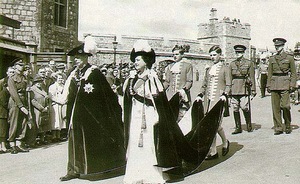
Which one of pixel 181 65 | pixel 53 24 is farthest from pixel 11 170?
pixel 53 24

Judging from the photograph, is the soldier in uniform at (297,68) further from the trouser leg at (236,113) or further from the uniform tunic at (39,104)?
the uniform tunic at (39,104)

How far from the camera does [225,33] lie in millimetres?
44812

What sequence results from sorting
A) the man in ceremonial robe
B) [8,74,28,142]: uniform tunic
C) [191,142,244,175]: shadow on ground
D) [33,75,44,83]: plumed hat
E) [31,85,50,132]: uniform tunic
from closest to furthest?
the man in ceremonial robe, [191,142,244,175]: shadow on ground, [8,74,28,142]: uniform tunic, [31,85,50,132]: uniform tunic, [33,75,44,83]: plumed hat

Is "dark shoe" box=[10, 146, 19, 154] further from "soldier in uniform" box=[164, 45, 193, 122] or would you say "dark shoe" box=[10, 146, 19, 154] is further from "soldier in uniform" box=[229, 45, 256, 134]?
"soldier in uniform" box=[229, 45, 256, 134]

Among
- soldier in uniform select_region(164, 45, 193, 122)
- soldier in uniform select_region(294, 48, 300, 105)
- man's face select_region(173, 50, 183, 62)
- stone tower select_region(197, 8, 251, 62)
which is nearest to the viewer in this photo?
soldier in uniform select_region(164, 45, 193, 122)

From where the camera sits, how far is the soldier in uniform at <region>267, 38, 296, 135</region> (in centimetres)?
865

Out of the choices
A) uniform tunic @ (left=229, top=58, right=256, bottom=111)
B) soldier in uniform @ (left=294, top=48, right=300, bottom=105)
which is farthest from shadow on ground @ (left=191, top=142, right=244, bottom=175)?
soldier in uniform @ (left=294, top=48, right=300, bottom=105)

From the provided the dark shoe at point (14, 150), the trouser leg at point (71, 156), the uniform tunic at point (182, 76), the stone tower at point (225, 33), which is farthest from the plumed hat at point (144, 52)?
the stone tower at point (225, 33)

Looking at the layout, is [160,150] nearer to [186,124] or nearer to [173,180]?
[173,180]

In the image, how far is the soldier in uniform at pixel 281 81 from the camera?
28.4 ft

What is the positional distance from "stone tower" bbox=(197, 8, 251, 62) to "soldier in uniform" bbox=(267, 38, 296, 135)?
3598 centimetres

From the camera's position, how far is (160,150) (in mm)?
5113

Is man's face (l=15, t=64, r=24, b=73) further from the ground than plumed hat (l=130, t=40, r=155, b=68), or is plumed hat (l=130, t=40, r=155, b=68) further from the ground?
plumed hat (l=130, t=40, r=155, b=68)

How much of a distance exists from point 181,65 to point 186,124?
1474 mm
